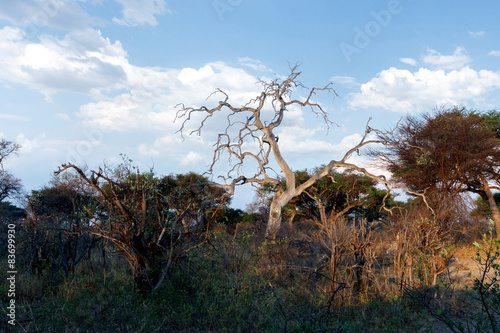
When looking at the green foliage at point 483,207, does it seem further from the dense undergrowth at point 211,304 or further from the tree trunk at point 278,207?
the dense undergrowth at point 211,304

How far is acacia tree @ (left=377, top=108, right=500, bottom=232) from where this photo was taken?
14.9 m

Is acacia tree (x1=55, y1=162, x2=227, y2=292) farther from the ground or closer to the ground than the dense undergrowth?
farther from the ground

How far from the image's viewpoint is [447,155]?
15.0 meters

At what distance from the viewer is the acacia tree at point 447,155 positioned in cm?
1488

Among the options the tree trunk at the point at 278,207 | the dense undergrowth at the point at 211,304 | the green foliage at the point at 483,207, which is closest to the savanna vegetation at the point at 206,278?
the dense undergrowth at the point at 211,304

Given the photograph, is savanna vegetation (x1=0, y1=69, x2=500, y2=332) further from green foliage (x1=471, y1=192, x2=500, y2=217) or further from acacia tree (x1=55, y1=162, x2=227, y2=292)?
green foliage (x1=471, y1=192, x2=500, y2=217)

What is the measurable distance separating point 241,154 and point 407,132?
23.8 ft

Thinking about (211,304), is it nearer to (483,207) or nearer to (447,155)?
(447,155)

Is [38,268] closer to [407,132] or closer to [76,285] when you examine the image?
[76,285]

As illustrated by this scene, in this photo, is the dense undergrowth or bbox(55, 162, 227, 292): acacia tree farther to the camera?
bbox(55, 162, 227, 292): acacia tree

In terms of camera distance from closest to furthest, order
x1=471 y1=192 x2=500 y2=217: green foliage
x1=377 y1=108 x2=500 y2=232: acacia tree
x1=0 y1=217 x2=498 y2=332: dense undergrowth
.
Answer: x1=0 y1=217 x2=498 y2=332: dense undergrowth → x1=377 y1=108 x2=500 y2=232: acacia tree → x1=471 y1=192 x2=500 y2=217: green foliage

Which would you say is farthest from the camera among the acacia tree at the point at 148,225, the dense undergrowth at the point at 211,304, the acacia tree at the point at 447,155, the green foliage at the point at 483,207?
the green foliage at the point at 483,207

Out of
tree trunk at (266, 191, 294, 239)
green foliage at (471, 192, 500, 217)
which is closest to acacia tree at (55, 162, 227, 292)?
tree trunk at (266, 191, 294, 239)

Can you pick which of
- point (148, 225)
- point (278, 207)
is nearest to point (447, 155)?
point (278, 207)
